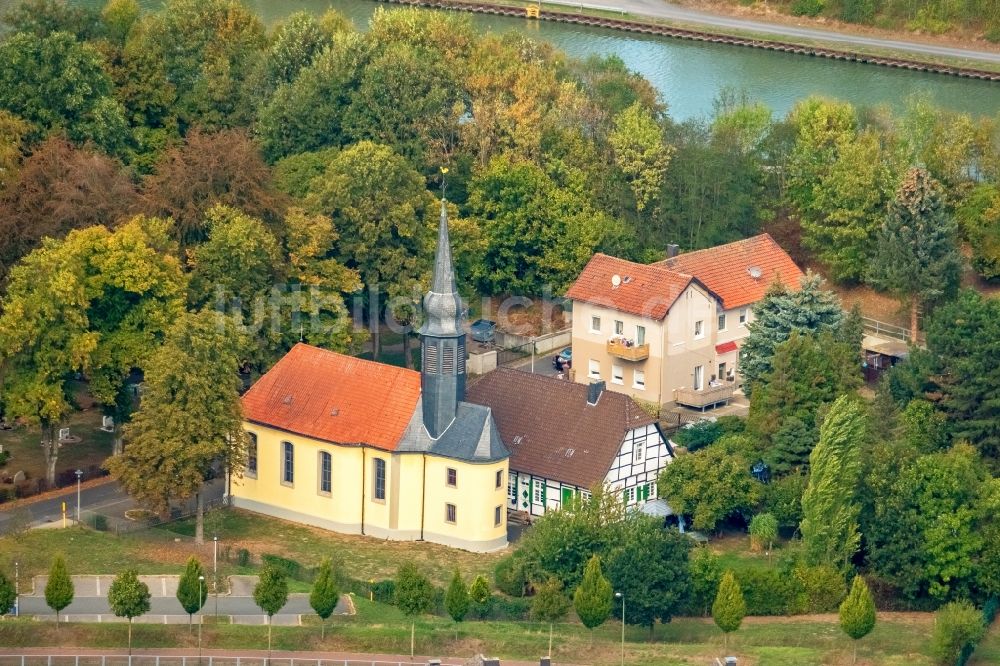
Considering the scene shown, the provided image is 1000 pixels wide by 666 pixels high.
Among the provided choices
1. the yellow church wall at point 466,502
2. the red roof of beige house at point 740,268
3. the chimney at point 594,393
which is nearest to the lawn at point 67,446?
the yellow church wall at point 466,502

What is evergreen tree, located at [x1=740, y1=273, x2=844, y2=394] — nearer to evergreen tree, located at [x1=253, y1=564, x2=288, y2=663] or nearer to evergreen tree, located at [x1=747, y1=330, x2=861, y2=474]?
evergreen tree, located at [x1=747, y1=330, x2=861, y2=474]

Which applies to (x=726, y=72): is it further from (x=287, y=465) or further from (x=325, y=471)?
(x=325, y=471)

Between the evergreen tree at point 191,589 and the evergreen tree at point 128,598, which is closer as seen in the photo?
the evergreen tree at point 128,598

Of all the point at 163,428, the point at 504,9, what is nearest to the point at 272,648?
the point at 163,428

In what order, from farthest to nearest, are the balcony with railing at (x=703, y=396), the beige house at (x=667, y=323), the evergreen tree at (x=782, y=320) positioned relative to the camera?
the beige house at (x=667, y=323)
the balcony with railing at (x=703, y=396)
the evergreen tree at (x=782, y=320)

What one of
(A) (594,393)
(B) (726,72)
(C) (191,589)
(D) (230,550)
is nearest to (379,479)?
(D) (230,550)

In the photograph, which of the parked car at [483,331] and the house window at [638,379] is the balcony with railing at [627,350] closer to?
the house window at [638,379]

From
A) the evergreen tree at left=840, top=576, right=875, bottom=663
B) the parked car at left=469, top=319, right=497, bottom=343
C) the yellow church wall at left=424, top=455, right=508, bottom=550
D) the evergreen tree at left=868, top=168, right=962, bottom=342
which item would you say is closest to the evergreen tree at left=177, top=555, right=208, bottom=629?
the yellow church wall at left=424, top=455, right=508, bottom=550
